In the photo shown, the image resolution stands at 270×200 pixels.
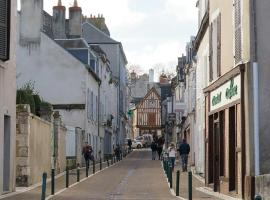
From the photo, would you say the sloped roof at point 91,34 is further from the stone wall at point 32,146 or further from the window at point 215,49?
the window at point 215,49

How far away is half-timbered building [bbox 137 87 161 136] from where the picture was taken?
120 meters

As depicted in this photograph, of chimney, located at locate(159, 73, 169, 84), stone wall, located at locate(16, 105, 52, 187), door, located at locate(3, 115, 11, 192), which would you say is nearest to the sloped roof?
chimney, located at locate(159, 73, 169, 84)

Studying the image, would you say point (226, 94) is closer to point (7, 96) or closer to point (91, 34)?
point (7, 96)

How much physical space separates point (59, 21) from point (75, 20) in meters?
1.54

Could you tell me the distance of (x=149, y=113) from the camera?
12038cm

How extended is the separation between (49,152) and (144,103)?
3653 inches

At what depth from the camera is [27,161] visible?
75.4 ft

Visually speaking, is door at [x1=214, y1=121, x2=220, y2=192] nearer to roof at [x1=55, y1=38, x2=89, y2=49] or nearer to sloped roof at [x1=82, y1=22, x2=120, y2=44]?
roof at [x1=55, y1=38, x2=89, y2=49]

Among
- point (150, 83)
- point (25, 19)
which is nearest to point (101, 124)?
point (25, 19)

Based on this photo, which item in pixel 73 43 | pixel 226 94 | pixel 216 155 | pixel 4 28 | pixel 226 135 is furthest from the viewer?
pixel 73 43

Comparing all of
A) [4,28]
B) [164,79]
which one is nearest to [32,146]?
[4,28]

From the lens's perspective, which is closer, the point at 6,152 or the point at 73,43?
the point at 6,152

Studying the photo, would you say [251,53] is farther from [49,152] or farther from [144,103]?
[144,103]

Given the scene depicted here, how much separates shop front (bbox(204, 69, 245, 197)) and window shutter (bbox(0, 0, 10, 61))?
6223 mm
